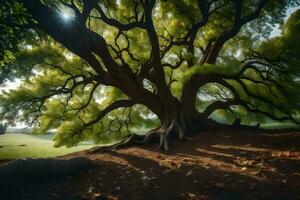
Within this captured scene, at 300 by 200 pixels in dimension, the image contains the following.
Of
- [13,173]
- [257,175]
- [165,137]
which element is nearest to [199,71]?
[165,137]

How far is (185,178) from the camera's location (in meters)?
8.12

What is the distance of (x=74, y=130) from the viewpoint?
61.8ft

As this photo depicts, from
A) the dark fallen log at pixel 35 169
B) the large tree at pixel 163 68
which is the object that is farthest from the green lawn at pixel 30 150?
the dark fallen log at pixel 35 169

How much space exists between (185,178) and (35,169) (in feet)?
13.2

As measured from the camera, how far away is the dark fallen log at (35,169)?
292 inches

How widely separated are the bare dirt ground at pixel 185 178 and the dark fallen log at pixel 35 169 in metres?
0.18

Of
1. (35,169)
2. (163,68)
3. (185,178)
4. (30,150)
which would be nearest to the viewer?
(35,169)

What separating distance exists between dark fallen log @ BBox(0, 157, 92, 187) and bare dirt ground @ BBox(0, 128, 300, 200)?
18 cm

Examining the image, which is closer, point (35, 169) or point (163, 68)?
point (35, 169)

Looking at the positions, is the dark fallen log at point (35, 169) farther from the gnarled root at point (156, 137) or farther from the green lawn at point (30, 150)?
the green lawn at point (30, 150)

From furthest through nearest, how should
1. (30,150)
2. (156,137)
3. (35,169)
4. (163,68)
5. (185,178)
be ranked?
(30,150)
(163,68)
(156,137)
(185,178)
(35,169)

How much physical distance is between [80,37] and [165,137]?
5.85 meters

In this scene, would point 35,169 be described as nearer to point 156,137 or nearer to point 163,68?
point 156,137

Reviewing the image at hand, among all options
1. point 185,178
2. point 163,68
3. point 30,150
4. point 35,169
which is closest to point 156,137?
point 163,68
